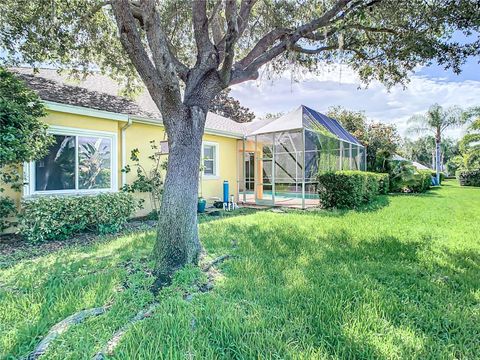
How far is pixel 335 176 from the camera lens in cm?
1102

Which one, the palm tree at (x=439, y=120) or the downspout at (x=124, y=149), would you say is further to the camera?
the palm tree at (x=439, y=120)

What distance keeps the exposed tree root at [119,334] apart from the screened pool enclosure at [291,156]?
10092mm

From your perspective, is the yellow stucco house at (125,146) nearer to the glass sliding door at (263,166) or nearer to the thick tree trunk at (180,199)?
the glass sliding door at (263,166)

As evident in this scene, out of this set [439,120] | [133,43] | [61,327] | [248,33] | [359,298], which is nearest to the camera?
[61,327]

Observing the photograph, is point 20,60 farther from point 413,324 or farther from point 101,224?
point 413,324

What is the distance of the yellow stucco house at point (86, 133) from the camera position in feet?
24.3

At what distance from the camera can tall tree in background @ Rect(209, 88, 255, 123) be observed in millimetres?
32034

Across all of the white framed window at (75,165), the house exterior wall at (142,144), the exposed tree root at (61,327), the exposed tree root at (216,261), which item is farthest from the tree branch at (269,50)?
the house exterior wall at (142,144)

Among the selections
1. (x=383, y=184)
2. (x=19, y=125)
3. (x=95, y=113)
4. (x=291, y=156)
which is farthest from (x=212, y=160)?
(x=383, y=184)

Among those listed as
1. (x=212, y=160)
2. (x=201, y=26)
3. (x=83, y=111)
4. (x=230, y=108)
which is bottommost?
(x=212, y=160)

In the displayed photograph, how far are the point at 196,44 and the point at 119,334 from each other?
16.2ft

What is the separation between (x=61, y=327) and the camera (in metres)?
2.69

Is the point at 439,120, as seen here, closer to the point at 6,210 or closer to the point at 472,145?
the point at 472,145

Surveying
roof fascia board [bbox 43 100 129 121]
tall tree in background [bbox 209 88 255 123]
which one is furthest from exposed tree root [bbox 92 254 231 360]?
tall tree in background [bbox 209 88 255 123]
